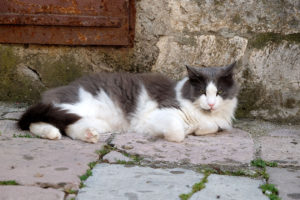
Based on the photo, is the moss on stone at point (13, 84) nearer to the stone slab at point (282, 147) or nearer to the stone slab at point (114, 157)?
the stone slab at point (114, 157)

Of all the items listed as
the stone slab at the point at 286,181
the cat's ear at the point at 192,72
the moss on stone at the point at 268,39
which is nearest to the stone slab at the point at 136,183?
the stone slab at the point at 286,181

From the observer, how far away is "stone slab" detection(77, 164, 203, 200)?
1.99 meters

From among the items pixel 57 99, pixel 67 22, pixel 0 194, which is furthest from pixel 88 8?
Result: pixel 0 194

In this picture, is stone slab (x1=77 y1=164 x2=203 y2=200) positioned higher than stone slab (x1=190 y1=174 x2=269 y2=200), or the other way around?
stone slab (x1=77 y1=164 x2=203 y2=200)

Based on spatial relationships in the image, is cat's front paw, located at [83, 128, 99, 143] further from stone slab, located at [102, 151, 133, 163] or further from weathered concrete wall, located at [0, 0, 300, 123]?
weathered concrete wall, located at [0, 0, 300, 123]

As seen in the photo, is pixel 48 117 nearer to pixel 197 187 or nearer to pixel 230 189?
pixel 197 187

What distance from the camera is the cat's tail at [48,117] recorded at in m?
2.98

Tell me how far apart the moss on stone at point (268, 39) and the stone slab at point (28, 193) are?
2171 mm

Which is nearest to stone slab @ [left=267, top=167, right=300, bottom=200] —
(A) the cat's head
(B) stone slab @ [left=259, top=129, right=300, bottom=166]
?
(B) stone slab @ [left=259, top=129, right=300, bottom=166]

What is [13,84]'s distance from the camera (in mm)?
3699

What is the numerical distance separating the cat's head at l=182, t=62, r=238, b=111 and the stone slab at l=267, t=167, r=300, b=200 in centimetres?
80

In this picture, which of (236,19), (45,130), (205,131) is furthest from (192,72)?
(45,130)

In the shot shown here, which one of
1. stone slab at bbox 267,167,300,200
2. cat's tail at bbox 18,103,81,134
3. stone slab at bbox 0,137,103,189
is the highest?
cat's tail at bbox 18,103,81,134

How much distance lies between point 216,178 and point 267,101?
152 centimetres
